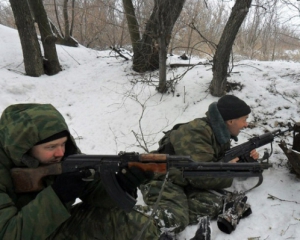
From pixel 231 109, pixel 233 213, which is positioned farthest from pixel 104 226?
pixel 231 109

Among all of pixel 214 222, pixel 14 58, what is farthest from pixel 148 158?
pixel 14 58

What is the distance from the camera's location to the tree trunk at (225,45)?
169 inches

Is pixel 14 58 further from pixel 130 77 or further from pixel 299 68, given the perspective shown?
pixel 299 68

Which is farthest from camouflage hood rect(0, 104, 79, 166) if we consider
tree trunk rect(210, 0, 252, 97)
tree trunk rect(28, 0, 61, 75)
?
tree trunk rect(28, 0, 61, 75)

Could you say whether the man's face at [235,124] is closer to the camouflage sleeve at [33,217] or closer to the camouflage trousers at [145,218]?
the camouflage trousers at [145,218]

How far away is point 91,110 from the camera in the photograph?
5.67m

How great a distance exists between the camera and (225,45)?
14.7ft

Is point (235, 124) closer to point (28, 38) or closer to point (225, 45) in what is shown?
point (225, 45)

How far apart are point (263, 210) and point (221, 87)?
2522 millimetres

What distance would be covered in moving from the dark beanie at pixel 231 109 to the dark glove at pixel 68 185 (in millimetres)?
1616

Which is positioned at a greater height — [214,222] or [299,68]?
[299,68]

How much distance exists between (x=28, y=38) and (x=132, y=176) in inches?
233

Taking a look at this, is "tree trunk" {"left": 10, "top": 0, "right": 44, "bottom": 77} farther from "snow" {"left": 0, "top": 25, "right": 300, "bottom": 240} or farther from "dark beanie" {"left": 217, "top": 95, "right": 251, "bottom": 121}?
"dark beanie" {"left": 217, "top": 95, "right": 251, "bottom": 121}

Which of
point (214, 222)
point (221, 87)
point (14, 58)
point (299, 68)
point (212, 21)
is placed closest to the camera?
point (214, 222)
